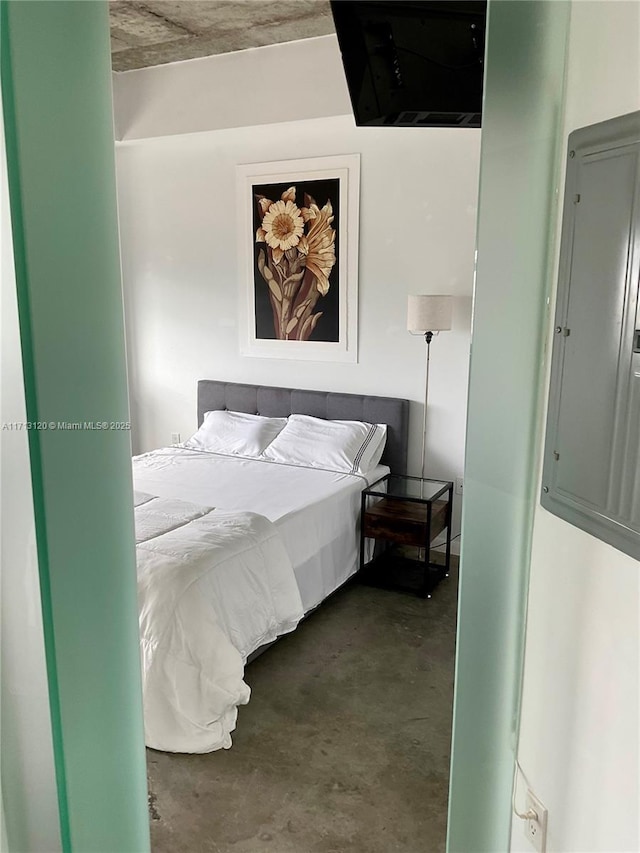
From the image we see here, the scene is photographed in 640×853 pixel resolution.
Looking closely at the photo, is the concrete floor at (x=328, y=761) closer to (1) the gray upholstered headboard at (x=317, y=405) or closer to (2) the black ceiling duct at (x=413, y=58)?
(1) the gray upholstered headboard at (x=317, y=405)

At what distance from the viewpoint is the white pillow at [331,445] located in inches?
143

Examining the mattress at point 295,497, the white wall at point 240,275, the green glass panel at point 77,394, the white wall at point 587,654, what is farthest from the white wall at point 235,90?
the green glass panel at point 77,394

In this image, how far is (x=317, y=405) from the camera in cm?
402

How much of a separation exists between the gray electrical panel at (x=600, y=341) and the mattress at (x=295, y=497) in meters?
1.93

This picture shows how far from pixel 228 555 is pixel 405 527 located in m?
1.07

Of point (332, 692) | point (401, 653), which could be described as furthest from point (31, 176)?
point (401, 653)

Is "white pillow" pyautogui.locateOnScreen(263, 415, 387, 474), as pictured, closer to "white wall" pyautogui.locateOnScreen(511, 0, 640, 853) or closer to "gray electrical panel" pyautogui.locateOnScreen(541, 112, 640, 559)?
Answer: "white wall" pyautogui.locateOnScreen(511, 0, 640, 853)

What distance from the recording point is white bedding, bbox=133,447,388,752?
2.20 meters

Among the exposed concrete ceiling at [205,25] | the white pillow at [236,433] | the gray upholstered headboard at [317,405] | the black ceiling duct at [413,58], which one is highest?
the exposed concrete ceiling at [205,25]

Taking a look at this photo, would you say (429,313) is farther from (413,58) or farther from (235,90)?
(413,58)

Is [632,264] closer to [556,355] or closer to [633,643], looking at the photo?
[556,355]

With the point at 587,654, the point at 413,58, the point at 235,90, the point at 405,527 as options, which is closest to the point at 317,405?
the point at 405,527

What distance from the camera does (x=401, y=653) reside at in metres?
2.77

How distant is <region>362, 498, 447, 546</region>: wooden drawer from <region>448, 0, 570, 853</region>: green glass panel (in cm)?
205
